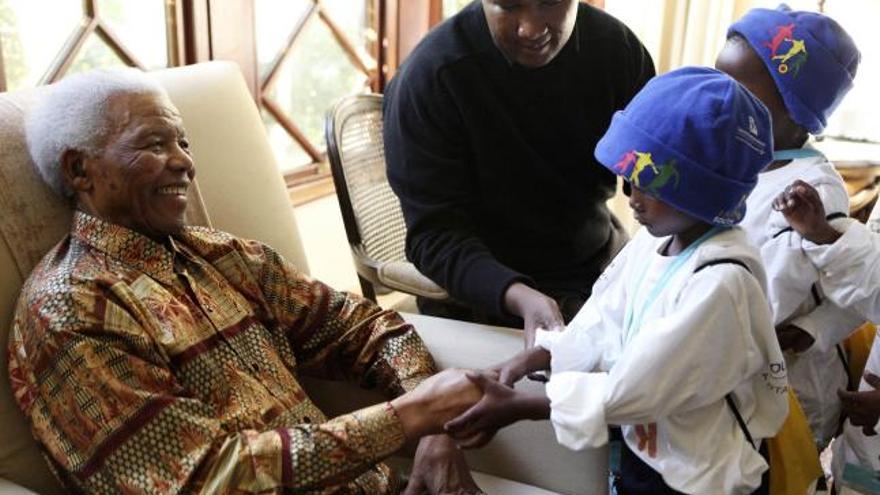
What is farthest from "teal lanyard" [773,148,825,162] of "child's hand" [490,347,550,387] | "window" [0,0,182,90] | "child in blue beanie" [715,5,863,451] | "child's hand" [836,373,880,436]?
"window" [0,0,182,90]

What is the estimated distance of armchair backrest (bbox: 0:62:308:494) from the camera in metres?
1.11

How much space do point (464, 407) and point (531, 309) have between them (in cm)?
30

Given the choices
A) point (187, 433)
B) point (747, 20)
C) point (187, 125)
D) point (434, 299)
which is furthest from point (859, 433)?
point (187, 125)

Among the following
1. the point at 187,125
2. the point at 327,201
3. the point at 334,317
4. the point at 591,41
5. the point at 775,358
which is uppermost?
the point at 591,41

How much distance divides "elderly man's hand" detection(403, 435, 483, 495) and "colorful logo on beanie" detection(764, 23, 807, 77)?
0.79 m

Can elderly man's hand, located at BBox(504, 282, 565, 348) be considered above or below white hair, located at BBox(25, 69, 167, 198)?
below

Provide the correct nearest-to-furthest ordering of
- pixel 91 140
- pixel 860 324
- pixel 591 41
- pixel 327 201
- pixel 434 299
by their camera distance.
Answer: pixel 91 140, pixel 860 324, pixel 591 41, pixel 434 299, pixel 327 201

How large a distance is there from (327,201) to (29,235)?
1.54m

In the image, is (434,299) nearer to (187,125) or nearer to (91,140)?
(187,125)

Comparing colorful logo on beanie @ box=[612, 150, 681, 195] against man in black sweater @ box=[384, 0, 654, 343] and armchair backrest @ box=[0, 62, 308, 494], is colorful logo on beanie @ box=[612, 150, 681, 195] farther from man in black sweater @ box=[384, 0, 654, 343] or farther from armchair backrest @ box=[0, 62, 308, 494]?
armchair backrest @ box=[0, 62, 308, 494]

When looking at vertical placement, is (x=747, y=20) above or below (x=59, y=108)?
above

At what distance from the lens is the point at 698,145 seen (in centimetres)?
97

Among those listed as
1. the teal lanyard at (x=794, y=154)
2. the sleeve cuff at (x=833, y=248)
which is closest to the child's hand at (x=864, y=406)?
the sleeve cuff at (x=833, y=248)

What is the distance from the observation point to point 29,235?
3.84 feet
